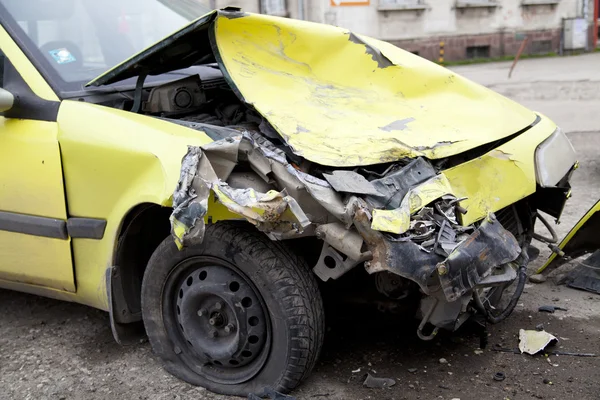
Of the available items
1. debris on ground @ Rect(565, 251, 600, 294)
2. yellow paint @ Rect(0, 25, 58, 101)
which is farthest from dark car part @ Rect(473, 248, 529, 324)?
yellow paint @ Rect(0, 25, 58, 101)

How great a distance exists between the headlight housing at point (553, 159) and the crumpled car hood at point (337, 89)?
0.16 metres

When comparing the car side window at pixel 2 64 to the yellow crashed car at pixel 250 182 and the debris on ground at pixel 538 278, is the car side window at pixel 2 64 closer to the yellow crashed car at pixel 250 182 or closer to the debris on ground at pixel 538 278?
the yellow crashed car at pixel 250 182

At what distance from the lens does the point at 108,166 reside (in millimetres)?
3027

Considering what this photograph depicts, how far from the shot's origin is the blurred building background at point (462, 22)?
1683 centimetres

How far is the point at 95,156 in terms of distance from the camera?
10.00 ft

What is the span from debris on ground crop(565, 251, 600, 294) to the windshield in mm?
2646

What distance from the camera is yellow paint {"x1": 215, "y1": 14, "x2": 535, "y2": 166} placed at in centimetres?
299

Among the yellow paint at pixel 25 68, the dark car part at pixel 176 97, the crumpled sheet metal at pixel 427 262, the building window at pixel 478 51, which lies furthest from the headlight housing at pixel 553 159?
the building window at pixel 478 51

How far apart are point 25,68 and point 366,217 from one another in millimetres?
1813

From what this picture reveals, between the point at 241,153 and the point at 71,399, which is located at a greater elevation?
the point at 241,153

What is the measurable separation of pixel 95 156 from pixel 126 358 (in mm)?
1004

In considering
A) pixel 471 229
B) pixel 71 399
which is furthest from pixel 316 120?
pixel 71 399

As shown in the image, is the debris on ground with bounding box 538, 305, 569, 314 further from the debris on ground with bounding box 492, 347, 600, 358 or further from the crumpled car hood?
the crumpled car hood

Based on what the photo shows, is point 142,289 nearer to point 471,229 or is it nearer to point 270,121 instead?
point 270,121
